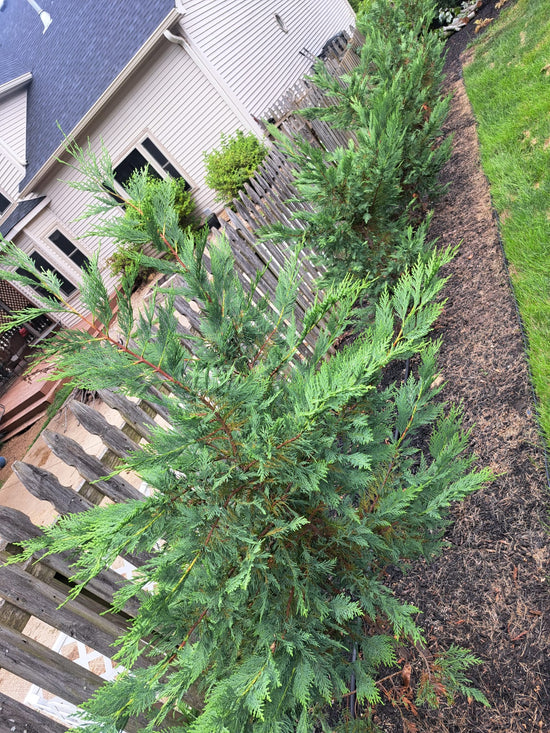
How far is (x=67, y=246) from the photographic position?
13.9 m

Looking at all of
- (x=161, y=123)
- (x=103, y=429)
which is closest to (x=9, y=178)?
(x=161, y=123)

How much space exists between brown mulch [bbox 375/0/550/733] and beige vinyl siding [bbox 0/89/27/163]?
1525 centimetres

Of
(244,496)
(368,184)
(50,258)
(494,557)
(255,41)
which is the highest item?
(255,41)

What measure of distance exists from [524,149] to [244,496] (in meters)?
4.67

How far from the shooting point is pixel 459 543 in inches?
95.3

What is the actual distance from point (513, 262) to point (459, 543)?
2.31 metres

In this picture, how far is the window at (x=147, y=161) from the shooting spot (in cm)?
1208

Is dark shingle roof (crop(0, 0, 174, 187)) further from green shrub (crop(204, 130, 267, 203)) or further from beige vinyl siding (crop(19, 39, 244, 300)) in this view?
green shrub (crop(204, 130, 267, 203))

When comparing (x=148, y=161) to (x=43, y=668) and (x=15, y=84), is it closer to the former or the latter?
(x=15, y=84)

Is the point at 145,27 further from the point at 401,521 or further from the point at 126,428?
the point at 401,521

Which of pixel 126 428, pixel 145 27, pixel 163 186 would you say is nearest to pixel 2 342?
pixel 145 27

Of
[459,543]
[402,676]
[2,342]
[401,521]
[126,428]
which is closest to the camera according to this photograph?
[401,521]

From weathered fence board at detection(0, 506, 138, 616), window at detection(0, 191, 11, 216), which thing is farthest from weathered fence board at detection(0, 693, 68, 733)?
window at detection(0, 191, 11, 216)

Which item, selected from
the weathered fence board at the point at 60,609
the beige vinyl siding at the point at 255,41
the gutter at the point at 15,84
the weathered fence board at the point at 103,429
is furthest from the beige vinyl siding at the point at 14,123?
the weathered fence board at the point at 60,609
